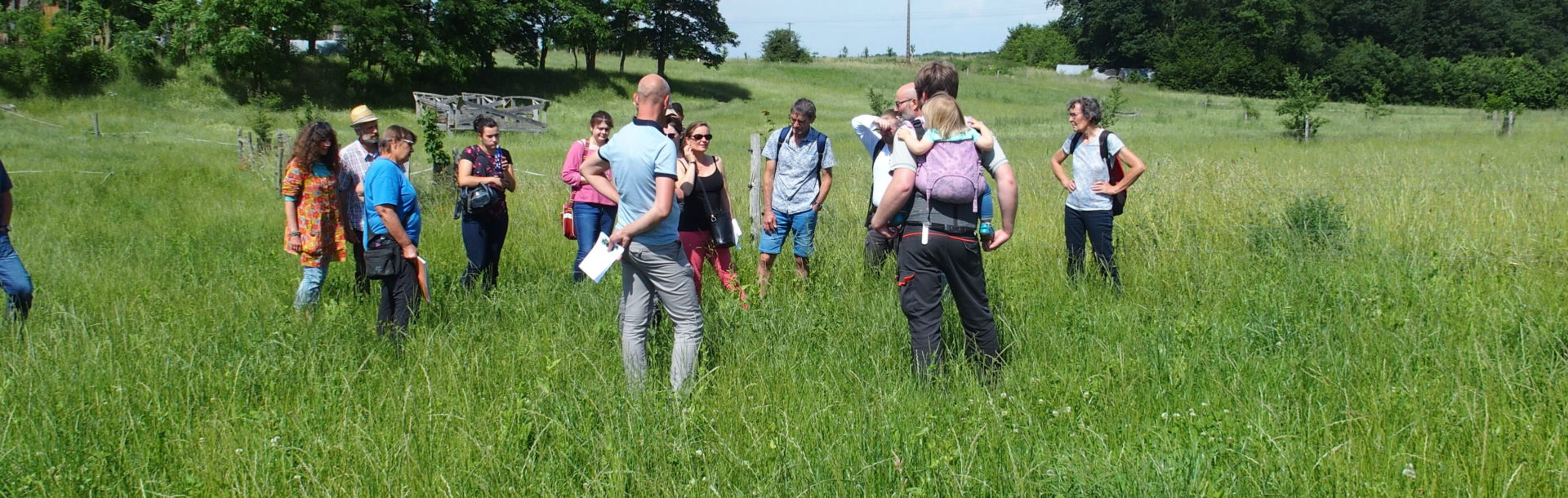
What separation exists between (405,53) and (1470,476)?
43470mm

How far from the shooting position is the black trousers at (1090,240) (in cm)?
607

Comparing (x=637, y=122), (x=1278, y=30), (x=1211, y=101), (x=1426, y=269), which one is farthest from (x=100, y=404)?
(x=1278, y=30)

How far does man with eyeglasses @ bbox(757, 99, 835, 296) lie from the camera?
21.0 ft

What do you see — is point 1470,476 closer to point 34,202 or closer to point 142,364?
point 142,364

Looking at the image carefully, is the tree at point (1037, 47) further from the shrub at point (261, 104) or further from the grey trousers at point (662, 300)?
the grey trousers at point (662, 300)

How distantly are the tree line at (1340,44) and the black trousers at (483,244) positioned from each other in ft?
222

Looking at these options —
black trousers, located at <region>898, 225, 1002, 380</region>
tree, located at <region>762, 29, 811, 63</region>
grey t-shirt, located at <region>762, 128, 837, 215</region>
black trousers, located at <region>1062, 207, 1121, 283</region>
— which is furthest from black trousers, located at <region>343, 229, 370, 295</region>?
tree, located at <region>762, 29, 811, 63</region>

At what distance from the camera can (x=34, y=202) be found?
469 inches

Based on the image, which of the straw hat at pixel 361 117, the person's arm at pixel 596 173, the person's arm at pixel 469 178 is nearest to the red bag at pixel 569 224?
the person's arm at pixel 469 178

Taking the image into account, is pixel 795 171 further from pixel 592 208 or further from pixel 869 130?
pixel 869 130

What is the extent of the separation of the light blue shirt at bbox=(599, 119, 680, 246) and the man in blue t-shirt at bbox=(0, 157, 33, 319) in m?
3.59

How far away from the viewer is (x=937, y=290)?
4.05m

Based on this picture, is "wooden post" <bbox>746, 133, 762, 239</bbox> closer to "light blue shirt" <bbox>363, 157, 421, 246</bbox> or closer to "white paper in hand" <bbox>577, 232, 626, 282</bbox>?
"light blue shirt" <bbox>363, 157, 421, 246</bbox>

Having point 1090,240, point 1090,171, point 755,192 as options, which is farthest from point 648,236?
point 755,192
